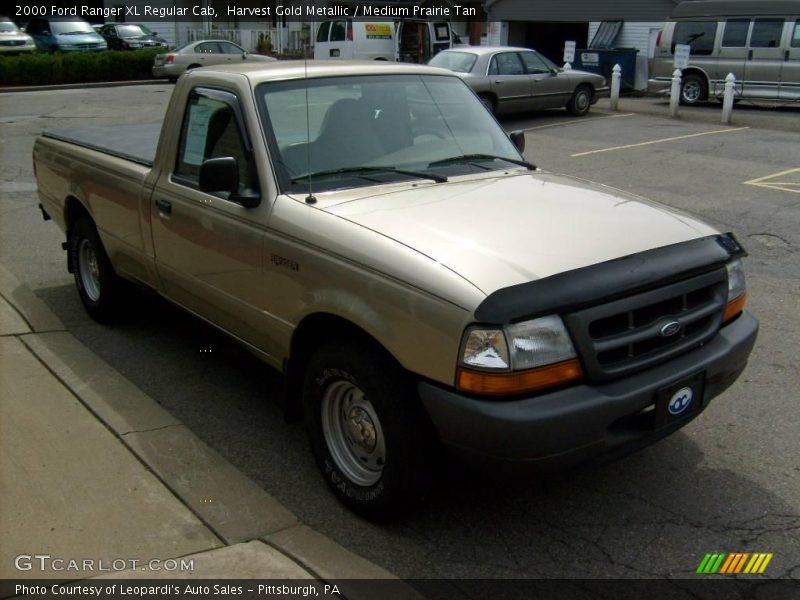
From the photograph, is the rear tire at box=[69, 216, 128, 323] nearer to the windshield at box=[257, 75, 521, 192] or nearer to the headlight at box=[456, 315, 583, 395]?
the windshield at box=[257, 75, 521, 192]

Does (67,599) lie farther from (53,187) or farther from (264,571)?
(53,187)

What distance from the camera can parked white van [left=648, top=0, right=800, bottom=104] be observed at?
1917 cm

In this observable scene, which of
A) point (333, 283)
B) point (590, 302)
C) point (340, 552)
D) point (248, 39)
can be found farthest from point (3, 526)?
point (248, 39)

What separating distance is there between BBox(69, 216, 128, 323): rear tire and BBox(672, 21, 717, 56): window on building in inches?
709

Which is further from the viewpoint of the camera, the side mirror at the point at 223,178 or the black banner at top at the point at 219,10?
the black banner at top at the point at 219,10

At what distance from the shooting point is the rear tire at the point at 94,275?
5.99 metres

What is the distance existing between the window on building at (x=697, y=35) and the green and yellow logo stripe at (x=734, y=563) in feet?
63.4

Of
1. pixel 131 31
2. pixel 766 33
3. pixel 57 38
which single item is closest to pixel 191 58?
→ pixel 57 38

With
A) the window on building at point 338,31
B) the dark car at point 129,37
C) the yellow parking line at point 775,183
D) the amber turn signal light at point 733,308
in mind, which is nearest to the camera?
the amber turn signal light at point 733,308

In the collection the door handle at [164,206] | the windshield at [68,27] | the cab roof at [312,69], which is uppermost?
the cab roof at [312,69]

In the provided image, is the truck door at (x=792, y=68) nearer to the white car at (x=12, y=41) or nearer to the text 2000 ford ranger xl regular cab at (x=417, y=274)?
the text 2000 ford ranger xl regular cab at (x=417, y=274)

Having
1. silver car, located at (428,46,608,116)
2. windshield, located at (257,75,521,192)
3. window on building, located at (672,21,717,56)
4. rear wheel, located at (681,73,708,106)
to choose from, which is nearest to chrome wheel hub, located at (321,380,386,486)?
windshield, located at (257,75,521,192)

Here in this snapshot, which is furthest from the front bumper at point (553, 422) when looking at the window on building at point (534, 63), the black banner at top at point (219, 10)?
the black banner at top at point (219, 10)

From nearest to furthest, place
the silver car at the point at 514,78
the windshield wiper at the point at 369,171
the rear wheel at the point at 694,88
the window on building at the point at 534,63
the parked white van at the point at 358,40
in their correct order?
1. the windshield wiper at the point at 369,171
2. the silver car at the point at 514,78
3. the window on building at the point at 534,63
4. the rear wheel at the point at 694,88
5. the parked white van at the point at 358,40
